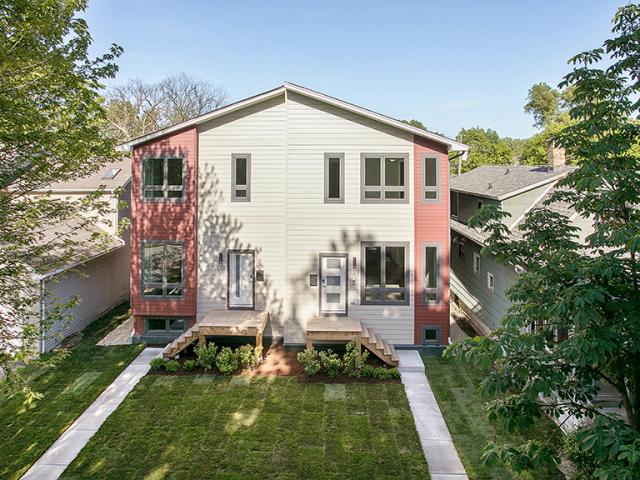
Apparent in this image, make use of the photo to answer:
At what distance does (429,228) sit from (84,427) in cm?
961

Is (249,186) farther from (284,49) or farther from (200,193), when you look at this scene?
(284,49)

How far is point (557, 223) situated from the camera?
18.6 feet

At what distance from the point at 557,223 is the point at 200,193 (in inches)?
398

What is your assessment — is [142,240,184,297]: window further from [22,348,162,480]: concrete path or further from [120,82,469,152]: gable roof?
[120,82,469,152]: gable roof

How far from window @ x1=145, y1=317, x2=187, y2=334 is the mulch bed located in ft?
4.76

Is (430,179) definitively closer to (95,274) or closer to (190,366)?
(190,366)

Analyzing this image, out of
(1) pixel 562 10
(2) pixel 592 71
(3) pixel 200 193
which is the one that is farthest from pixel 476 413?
(1) pixel 562 10

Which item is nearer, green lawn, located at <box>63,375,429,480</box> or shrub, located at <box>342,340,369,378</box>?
green lawn, located at <box>63,375,429,480</box>

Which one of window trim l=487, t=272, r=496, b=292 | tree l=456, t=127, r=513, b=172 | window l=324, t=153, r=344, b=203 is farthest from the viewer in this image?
tree l=456, t=127, r=513, b=172

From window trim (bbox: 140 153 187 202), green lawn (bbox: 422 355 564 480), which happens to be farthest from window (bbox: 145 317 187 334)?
green lawn (bbox: 422 355 564 480)

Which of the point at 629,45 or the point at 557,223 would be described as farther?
the point at 557,223

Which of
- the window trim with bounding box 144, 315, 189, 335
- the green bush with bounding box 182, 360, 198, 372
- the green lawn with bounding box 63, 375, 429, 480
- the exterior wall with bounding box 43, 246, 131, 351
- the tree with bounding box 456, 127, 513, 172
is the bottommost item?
the green lawn with bounding box 63, 375, 429, 480

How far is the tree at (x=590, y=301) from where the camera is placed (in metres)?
3.80

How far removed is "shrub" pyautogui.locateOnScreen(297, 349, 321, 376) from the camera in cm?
1084
